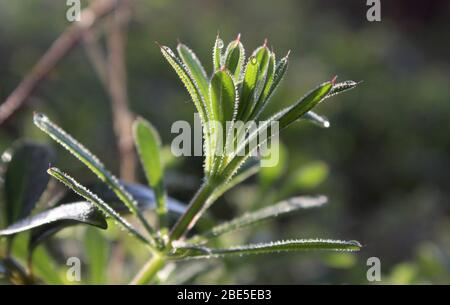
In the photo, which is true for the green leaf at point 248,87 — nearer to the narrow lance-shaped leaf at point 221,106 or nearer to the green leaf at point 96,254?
the narrow lance-shaped leaf at point 221,106

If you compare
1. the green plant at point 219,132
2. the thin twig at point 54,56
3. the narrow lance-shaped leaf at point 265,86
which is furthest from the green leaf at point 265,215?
the thin twig at point 54,56

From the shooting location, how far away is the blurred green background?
1343 millimetres

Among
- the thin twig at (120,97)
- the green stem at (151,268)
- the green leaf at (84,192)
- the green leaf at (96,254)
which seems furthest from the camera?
the thin twig at (120,97)

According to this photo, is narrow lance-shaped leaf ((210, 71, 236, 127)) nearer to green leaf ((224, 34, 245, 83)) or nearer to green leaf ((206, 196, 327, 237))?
green leaf ((224, 34, 245, 83))

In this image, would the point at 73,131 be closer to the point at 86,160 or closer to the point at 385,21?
the point at 86,160

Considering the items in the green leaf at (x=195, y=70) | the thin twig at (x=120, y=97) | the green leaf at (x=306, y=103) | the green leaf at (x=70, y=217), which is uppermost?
the thin twig at (x=120, y=97)

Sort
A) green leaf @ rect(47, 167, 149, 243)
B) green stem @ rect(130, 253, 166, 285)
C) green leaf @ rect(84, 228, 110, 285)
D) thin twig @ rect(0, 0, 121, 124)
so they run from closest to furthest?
1. green leaf @ rect(47, 167, 149, 243)
2. green stem @ rect(130, 253, 166, 285)
3. green leaf @ rect(84, 228, 110, 285)
4. thin twig @ rect(0, 0, 121, 124)

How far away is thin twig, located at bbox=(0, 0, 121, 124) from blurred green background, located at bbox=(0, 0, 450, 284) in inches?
3.0

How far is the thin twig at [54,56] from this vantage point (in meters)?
1.27

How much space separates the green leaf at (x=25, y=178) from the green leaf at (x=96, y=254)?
14cm

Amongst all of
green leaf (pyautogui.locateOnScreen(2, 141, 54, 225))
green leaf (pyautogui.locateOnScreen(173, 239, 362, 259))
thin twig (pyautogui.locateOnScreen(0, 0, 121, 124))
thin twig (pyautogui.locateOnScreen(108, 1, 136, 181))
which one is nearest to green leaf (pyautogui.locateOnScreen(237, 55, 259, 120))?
green leaf (pyautogui.locateOnScreen(173, 239, 362, 259))

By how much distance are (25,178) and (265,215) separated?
316mm

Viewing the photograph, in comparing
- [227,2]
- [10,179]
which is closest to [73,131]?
[10,179]

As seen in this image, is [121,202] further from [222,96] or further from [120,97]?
[120,97]
